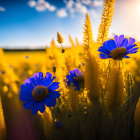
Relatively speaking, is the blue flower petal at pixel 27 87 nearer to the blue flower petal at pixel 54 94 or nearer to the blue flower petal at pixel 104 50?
the blue flower petal at pixel 54 94

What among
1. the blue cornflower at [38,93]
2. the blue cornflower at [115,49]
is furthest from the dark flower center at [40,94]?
the blue cornflower at [115,49]

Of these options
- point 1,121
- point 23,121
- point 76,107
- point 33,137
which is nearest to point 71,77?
point 76,107

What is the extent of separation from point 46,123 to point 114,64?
0.22m

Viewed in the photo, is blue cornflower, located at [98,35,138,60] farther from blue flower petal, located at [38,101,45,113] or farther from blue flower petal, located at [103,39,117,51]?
blue flower petal, located at [38,101,45,113]

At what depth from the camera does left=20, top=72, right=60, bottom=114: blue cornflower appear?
1.09ft

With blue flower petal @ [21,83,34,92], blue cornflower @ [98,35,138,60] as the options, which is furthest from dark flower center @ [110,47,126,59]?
blue flower petal @ [21,83,34,92]

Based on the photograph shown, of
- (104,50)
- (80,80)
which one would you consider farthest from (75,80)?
(104,50)

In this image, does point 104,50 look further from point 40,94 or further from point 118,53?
point 40,94

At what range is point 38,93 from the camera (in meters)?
0.35

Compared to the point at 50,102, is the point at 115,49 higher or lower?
higher

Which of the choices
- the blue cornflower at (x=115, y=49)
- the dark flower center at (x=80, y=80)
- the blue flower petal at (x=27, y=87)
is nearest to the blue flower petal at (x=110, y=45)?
the blue cornflower at (x=115, y=49)

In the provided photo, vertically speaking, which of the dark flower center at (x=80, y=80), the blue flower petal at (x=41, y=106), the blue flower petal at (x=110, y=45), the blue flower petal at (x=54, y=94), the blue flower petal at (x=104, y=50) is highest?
the blue flower petal at (x=110, y=45)

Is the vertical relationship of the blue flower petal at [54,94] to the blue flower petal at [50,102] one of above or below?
above

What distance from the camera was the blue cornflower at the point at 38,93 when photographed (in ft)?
1.09
